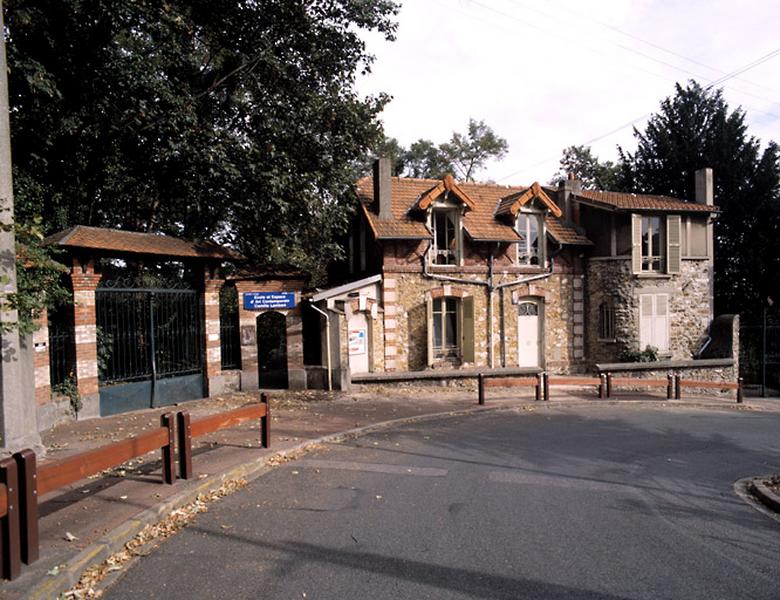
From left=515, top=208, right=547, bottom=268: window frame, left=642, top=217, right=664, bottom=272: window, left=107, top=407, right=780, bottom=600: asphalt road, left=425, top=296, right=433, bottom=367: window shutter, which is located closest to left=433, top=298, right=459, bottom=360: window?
left=425, top=296, right=433, bottom=367: window shutter

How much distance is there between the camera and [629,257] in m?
21.8

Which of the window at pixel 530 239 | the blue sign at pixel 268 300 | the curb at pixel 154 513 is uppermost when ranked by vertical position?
the window at pixel 530 239

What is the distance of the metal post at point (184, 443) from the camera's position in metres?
6.78

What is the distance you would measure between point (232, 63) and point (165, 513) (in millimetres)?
12499

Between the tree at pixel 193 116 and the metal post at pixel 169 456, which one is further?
the tree at pixel 193 116

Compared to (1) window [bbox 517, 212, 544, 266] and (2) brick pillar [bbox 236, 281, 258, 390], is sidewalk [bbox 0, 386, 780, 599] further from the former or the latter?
(1) window [bbox 517, 212, 544, 266]

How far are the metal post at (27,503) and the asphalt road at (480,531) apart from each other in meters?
0.72

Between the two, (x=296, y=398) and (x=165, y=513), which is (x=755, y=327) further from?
(x=165, y=513)

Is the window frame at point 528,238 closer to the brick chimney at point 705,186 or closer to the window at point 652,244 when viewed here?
the window at point 652,244

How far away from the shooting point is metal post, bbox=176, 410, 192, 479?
6.78 metres

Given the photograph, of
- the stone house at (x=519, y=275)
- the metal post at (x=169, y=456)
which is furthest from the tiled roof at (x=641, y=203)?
the metal post at (x=169, y=456)

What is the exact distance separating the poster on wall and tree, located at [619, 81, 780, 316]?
813 inches

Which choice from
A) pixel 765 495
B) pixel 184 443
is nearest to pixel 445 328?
pixel 765 495

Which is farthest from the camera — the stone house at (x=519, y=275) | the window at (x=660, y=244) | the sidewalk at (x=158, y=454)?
the window at (x=660, y=244)
